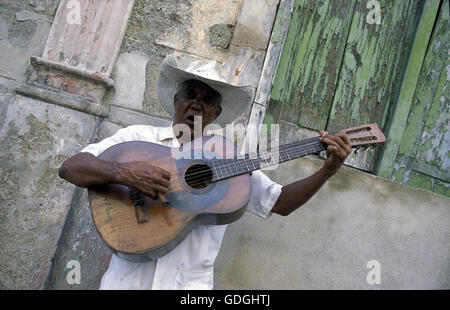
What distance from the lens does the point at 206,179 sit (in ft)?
6.63

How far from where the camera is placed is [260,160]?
2.07m

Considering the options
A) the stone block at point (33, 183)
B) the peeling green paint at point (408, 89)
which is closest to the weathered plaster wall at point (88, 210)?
the stone block at point (33, 183)

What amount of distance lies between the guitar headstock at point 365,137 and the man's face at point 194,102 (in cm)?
85

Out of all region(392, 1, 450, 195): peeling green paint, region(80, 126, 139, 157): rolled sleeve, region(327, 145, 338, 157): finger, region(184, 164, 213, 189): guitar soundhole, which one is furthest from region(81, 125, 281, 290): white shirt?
region(392, 1, 450, 195): peeling green paint

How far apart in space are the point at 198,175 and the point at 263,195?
0.46 meters

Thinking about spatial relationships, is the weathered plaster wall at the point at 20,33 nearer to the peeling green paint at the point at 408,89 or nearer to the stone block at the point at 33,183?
the stone block at the point at 33,183

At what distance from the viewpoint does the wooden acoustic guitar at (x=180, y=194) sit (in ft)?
5.83

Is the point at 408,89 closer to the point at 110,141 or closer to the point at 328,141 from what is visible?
the point at 328,141

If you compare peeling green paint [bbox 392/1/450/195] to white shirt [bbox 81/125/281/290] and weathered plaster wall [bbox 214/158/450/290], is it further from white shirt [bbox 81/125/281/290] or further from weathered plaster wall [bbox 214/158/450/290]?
white shirt [bbox 81/125/281/290]

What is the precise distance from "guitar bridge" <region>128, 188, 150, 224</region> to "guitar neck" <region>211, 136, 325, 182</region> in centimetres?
39

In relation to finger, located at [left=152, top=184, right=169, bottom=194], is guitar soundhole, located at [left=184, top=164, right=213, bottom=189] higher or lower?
higher

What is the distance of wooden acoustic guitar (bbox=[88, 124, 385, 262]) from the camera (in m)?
1.78

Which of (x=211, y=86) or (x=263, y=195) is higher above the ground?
(x=211, y=86)

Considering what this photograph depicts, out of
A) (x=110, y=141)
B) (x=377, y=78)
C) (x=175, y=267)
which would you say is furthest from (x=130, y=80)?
(x=377, y=78)
